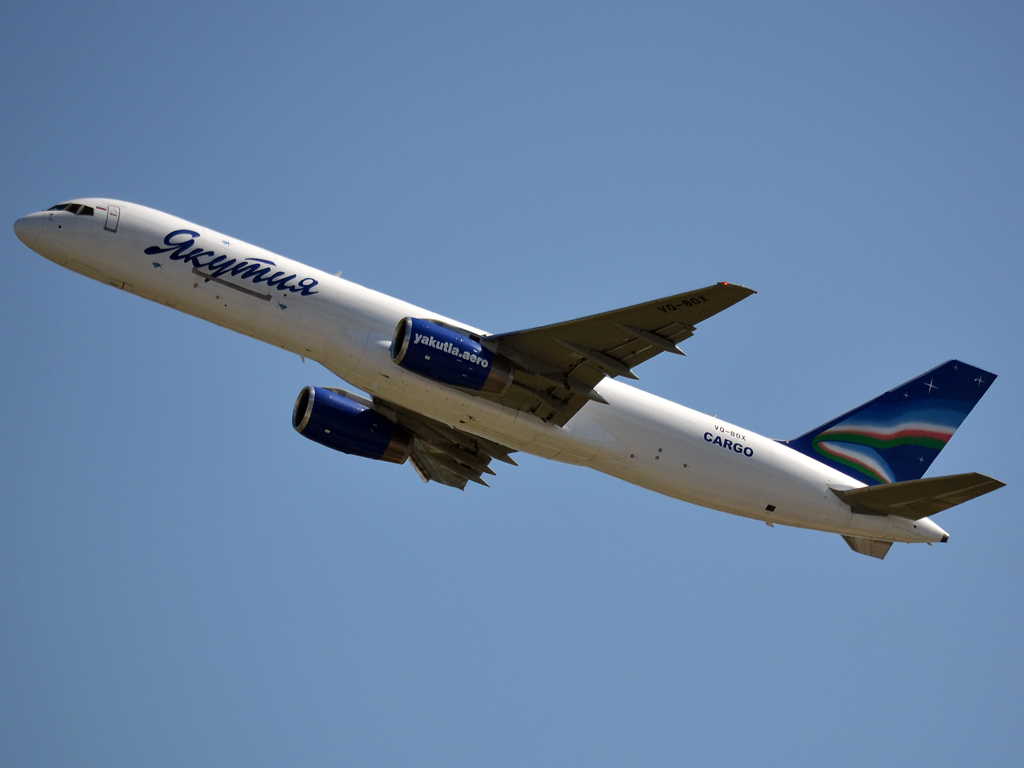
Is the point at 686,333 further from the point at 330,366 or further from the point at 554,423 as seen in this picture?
the point at 330,366

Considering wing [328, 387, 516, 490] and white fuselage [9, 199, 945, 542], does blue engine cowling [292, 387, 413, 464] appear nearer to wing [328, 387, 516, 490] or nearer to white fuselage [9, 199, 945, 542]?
wing [328, 387, 516, 490]

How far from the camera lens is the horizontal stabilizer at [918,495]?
84.3 feet

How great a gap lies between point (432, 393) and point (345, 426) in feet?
18.7

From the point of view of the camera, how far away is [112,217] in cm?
2583

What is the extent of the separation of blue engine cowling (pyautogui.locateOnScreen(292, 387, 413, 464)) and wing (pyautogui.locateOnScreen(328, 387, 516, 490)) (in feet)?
1.35

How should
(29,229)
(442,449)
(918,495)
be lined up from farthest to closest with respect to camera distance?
(442,449), (918,495), (29,229)

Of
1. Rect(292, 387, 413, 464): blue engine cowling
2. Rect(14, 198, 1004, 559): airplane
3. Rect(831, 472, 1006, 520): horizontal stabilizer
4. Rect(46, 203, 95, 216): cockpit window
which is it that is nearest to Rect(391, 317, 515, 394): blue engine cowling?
Rect(14, 198, 1004, 559): airplane

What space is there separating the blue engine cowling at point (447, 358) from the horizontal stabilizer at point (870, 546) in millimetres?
12525

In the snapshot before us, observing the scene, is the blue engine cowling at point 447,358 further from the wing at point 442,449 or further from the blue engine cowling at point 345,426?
the wing at point 442,449

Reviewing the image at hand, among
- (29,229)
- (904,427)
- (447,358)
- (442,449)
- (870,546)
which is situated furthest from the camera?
(442,449)

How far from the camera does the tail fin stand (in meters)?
31.2

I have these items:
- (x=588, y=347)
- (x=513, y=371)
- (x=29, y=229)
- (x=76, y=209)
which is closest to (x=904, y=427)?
(x=588, y=347)

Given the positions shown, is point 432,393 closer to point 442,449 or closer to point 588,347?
point 588,347

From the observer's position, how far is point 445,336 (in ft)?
83.0
